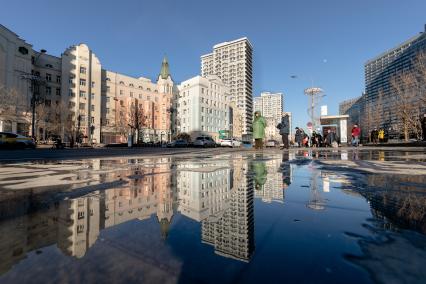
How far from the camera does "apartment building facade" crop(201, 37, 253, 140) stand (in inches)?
5541

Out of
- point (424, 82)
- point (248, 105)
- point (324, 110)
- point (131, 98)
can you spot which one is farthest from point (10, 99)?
point (248, 105)

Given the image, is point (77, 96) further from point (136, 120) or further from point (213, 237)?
point (213, 237)

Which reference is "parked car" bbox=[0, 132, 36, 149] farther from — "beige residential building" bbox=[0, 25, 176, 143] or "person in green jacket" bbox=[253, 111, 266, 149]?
"person in green jacket" bbox=[253, 111, 266, 149]

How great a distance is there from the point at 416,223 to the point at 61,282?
7.01 ft

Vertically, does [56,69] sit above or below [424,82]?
above

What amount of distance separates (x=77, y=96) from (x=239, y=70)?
102 meters

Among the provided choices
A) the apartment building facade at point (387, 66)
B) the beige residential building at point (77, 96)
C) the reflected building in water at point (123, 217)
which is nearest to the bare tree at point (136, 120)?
the beige residential building at point (77, 96)

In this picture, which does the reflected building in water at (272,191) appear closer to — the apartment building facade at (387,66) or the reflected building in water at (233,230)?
the reflected building in water at (233,230)

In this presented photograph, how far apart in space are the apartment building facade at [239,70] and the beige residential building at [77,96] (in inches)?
2633

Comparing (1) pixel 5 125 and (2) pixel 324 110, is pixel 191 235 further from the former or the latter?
(1) pixel 5 125

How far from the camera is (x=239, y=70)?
469 ft

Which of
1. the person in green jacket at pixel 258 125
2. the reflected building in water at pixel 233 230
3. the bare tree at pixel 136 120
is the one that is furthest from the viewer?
the bare tree at pixel 136 120

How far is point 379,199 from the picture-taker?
2.37 m

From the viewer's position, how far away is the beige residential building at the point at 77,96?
4375cm
